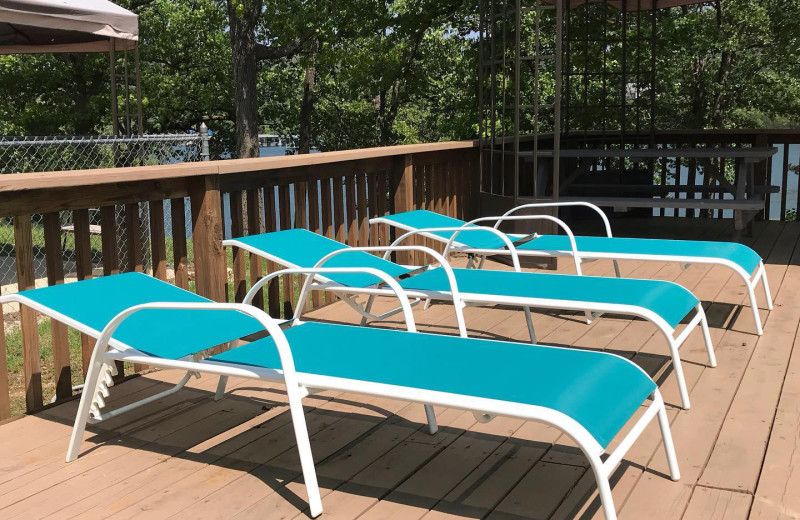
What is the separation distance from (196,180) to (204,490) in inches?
71.0

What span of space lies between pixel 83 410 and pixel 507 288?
176 cm

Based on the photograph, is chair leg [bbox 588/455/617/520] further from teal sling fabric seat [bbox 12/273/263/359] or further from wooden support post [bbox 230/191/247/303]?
wooden support post [bbox 230/191/247/303]

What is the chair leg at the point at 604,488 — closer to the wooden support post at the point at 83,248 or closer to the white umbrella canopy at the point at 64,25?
the wooden support post at the point at 83,248

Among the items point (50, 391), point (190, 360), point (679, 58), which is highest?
point (679, 58)

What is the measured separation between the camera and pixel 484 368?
7.89 ft

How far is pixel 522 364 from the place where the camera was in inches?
95.8

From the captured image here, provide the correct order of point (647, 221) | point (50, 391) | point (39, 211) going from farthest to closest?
point (647, 221) → point (50, 391) → point (39, 211)

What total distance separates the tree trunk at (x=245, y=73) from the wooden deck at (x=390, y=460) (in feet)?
41.1

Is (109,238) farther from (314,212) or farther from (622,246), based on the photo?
(622,246)

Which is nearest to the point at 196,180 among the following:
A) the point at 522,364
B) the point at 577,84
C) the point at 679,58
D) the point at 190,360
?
the point at 190,360

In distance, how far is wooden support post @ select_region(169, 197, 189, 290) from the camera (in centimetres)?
391

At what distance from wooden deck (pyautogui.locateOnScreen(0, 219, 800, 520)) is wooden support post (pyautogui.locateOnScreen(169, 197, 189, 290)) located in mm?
486

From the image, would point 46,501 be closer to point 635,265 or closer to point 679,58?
point 635,265

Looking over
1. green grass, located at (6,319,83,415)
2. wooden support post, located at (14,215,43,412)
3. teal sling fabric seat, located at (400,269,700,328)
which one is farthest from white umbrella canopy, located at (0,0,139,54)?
teal sling fabric seat, located at (400,269,700,328)
